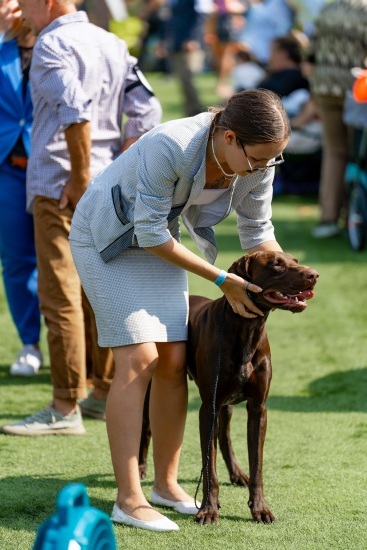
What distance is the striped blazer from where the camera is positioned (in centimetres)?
341

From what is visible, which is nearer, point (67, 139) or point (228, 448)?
point (228, 448)

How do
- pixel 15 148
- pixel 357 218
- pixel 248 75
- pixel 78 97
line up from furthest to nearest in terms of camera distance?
pixel 248 75 → pixel 357 218 → pixel 15 148 → pixel 78 97

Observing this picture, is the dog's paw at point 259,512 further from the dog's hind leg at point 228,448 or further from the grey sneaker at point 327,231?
the grey sneaker at point 327,231

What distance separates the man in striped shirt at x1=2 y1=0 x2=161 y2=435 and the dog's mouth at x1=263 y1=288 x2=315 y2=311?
146cm

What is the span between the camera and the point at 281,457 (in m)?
4.52

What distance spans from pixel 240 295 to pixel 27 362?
2593 mm

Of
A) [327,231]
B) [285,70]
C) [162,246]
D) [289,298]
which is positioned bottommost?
[327,231]

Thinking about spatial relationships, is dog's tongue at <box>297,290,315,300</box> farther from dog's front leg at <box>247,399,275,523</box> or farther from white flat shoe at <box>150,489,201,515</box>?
white flat shoe at <box>150,489,201,515</box>

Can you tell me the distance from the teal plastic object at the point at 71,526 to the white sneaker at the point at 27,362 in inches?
127

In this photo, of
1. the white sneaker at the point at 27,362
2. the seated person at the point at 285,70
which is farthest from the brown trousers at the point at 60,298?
the seated person at the point at 285,70

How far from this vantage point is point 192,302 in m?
4.07

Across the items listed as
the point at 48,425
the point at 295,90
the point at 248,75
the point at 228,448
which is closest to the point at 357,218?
the point at 295,90

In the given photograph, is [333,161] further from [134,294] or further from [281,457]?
[134,294]

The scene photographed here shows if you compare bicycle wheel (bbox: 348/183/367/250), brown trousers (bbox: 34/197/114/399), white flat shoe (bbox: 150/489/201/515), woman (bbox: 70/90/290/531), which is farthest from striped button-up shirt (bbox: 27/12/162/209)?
bicycle wheel (bbox: 348/183/367/250)
